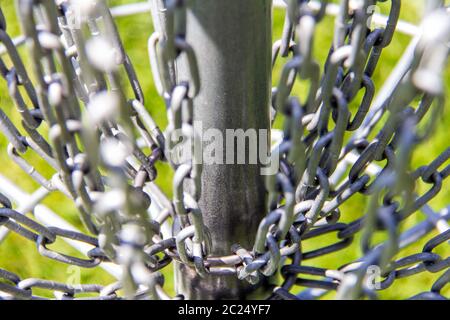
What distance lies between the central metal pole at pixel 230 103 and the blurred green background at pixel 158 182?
1.55 ft

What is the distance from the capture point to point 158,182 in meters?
1.36

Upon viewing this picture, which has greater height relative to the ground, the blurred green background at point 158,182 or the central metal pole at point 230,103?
the blurred green background at point 158,182

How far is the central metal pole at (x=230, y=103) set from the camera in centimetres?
51

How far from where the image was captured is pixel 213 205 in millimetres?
597

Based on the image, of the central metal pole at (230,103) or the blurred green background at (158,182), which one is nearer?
the central metal pole at (230,103)

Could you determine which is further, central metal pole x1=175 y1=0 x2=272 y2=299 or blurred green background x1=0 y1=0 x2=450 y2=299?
blurred green background x1=0 y1=0 x2=450 y2=299

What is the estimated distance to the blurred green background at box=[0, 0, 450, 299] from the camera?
1.25 metres

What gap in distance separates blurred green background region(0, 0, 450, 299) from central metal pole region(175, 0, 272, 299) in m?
0.47

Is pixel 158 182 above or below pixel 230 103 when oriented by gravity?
above

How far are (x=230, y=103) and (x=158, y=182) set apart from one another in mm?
837

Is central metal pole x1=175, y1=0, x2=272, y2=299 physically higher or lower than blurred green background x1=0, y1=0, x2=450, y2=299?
lower

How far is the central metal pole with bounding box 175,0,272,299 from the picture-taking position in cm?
51

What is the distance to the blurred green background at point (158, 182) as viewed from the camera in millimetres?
1251
